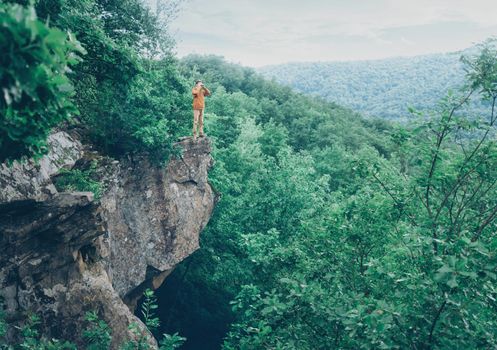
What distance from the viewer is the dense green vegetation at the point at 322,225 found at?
654cm

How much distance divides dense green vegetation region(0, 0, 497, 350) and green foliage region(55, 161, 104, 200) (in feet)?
0.23

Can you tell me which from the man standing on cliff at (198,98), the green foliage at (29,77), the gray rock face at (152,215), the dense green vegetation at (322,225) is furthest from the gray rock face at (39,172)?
the man standing on cliff at (198,98)

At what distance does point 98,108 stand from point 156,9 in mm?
6301

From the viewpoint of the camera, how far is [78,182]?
38.4 ft

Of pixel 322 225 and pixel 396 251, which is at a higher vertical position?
pixel 396 251

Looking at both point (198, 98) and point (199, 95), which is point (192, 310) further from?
point (199, 95)

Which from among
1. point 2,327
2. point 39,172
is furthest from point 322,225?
point 2,327

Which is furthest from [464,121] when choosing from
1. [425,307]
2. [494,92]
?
[425,307]

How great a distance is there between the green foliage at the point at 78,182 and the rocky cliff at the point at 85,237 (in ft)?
0.90

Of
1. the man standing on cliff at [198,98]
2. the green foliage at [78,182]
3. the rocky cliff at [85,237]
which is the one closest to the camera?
the rocky cliff at [85,237]

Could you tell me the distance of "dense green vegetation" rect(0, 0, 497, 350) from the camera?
6535 mm

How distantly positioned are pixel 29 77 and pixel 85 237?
7.67 meters

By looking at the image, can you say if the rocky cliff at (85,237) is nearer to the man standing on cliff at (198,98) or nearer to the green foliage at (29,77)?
the man standing on cliff at (198,98)

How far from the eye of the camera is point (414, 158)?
28.0ft
